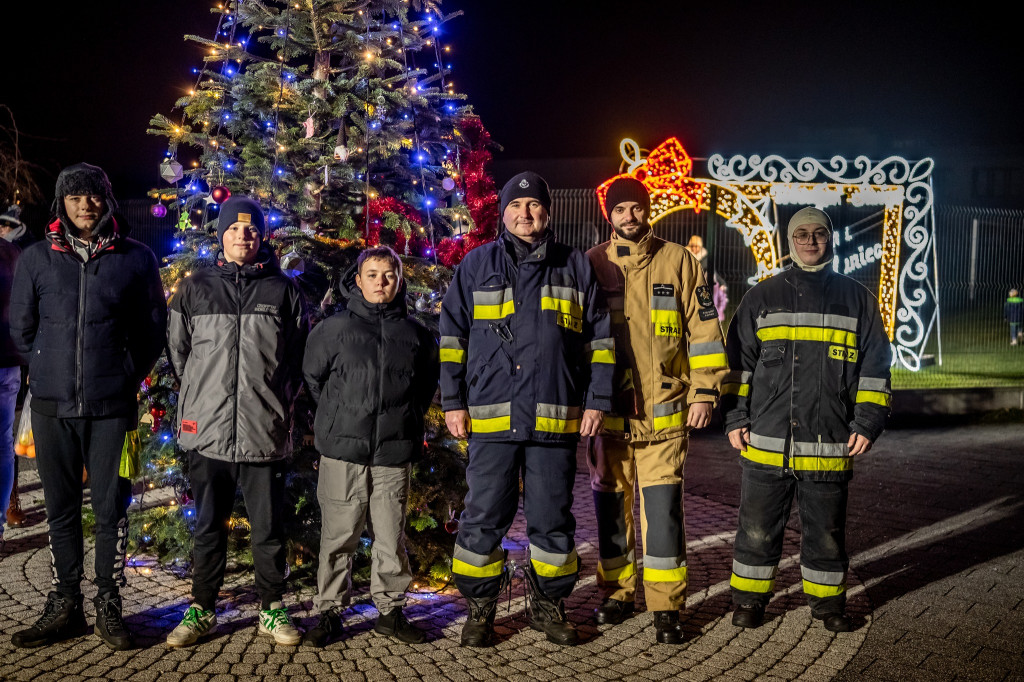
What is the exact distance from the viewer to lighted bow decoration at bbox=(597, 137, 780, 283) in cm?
1373

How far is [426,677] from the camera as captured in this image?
4.16 metres

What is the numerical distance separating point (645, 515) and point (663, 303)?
1159 mm

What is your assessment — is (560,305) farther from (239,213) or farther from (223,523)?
(223,523)

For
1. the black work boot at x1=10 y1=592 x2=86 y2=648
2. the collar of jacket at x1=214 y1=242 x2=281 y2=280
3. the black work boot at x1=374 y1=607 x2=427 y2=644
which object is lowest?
the black work boot at x1=374 y1=607 x2=427 y2=644

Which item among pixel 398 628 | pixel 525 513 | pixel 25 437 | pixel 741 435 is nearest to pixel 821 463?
pixel 741 435

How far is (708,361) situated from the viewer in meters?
4.84

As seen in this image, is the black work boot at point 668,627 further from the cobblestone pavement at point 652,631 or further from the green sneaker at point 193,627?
the green sneaker at point 193,627

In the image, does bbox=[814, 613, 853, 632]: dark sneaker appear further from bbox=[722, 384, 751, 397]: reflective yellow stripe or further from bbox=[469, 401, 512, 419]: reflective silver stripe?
bbox=[469, 401, 512, 419]: reflective silver stripe

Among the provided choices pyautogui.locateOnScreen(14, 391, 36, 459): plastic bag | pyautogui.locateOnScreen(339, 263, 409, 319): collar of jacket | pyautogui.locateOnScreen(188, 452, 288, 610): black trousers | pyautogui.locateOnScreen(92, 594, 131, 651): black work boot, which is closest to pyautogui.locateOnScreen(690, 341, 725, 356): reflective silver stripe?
pyautogui.locateOnScreen(339, 263, 409, 319): collar of jacket

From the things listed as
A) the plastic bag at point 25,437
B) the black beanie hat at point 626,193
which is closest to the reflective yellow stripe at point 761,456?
the black beanie hat at point 626,193

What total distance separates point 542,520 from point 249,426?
1.56 meters

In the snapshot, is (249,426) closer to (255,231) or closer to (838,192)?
(255,231)

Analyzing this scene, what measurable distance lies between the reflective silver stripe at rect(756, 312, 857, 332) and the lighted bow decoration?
28.6 feet

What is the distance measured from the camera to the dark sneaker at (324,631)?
4465 millimetres
